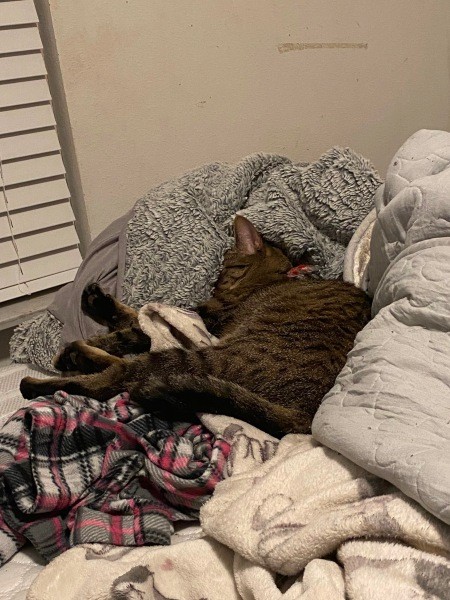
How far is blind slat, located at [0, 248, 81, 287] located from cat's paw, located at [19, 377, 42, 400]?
1.92 feet

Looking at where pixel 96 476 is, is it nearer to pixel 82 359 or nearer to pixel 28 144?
pixel 82 359

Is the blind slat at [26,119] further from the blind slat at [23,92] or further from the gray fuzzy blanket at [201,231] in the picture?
the gray fuzzy blanket at [201,231]

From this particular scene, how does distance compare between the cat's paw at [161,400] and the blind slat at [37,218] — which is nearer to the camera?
the cat's paw at [161,400]

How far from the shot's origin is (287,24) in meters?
2.12

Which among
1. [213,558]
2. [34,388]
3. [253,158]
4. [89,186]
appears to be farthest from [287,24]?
[213,558]

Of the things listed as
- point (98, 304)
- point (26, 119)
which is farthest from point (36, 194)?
point (98, 304)

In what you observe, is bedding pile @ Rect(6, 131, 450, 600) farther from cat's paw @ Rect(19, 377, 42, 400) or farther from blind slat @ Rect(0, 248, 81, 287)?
blind slat @ Rect(0, 248, 81, 287)

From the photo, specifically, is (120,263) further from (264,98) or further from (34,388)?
(264,98)

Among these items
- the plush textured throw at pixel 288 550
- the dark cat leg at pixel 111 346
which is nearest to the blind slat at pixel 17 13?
the dark cat leg at pixel 111 346

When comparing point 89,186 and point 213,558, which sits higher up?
point 89,186

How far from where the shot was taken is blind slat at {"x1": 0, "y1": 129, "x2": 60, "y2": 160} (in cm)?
176

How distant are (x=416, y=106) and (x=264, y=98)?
31.8 inches

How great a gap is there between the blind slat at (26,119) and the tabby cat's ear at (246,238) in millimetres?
633

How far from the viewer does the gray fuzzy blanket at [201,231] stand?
1611mm
